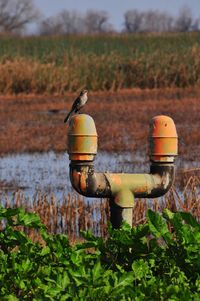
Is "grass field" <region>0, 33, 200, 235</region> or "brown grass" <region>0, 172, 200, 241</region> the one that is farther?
"grass field" <region>0, 33, 200, 235</region>

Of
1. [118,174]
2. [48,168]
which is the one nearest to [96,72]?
[48,168]

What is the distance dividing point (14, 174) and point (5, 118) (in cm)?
847

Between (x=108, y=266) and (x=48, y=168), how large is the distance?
10.1 m

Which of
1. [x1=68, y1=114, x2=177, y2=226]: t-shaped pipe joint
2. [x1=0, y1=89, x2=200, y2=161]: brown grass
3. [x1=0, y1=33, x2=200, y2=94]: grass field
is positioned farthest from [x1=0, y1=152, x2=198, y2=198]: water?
[x1=0, y1=33, x2=200, y2=94]: grass field

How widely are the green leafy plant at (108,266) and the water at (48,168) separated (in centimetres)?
730

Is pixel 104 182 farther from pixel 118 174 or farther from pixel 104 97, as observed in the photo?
pixel 104 97

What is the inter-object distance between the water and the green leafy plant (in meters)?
7.30

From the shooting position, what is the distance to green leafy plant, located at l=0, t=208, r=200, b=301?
4.28 meters

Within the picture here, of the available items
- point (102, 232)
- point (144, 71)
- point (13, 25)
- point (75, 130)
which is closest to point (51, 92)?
point (144, 71)

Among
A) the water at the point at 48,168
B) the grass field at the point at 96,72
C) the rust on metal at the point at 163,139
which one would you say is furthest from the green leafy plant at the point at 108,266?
the grass field at the point at 96,72

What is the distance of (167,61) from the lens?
2978cm

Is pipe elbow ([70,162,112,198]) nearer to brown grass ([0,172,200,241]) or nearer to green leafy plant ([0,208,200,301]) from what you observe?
green leafy plant ([0,208,200,301])

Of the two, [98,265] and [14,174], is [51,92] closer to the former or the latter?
[14,174]

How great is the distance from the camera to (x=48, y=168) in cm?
1505
